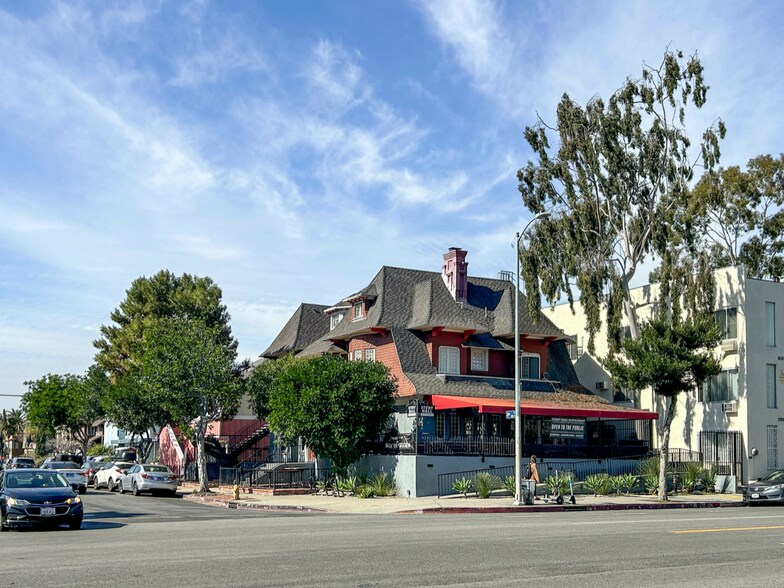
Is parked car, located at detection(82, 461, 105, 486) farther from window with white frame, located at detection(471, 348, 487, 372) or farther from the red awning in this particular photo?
window with white frame, located at detection(471, 348, 487, 372)

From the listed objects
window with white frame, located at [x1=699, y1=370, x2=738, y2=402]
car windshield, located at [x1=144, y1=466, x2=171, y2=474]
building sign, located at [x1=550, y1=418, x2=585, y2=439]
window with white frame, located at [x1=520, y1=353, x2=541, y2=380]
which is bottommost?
car windshield, located at [x1=144, y1=466, x2=171, y2=474]

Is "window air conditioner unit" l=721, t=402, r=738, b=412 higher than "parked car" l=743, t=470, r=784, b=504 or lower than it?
higher

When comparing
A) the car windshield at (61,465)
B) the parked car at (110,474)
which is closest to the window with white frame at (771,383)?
the parked car at (110,474)

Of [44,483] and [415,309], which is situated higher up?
[415,309]

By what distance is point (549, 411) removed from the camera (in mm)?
37781

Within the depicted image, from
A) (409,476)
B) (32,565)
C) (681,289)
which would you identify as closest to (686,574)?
(32,565)

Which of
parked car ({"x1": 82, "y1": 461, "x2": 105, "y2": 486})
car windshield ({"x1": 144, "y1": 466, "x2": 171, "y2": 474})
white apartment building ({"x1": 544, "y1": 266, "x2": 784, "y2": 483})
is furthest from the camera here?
parked car ({"x1": 82, "y1": 461, "x2": 105, "y2": 486})

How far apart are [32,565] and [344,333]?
3259cm

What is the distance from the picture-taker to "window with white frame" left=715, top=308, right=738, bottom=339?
134 feet

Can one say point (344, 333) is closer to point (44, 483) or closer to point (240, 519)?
point (240, 519)

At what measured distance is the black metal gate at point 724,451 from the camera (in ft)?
130

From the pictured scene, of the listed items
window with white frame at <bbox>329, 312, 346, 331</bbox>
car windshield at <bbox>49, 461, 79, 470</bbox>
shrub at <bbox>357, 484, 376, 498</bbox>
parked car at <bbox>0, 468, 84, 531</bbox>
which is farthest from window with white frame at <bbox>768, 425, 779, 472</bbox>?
car windshield at <bbox>49, 461, 79, 470</bbox>

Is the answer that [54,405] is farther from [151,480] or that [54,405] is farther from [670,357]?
[670,357]

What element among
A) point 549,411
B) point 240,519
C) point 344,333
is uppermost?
point 344,333
